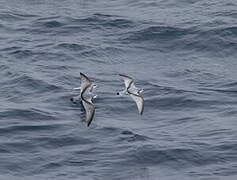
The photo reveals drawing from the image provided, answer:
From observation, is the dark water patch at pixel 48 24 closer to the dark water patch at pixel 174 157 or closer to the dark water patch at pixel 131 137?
the dark water patch at pixel 131 137

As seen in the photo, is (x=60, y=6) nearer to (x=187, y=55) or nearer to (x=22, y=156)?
(x=187, y=55)

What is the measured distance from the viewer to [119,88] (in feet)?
144

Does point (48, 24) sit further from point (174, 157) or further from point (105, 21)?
point (174, 157)

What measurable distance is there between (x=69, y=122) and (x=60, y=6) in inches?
733

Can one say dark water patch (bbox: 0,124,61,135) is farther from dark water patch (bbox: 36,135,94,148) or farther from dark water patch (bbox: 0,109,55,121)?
dark water patch (bbox: 36,135,94,148)

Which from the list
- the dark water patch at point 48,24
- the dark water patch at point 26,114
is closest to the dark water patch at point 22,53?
the dark water patch at point 48,24

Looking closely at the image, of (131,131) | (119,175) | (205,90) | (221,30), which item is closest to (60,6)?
(221,30)

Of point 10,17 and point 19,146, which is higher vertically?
point 10,17

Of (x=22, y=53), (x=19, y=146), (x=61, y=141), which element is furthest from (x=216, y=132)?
(x=22, y=53)

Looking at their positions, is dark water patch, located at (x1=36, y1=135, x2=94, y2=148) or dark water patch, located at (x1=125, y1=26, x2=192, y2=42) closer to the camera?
dark water patch, located at (x1=36, y1=135, x2=94, y2=148)

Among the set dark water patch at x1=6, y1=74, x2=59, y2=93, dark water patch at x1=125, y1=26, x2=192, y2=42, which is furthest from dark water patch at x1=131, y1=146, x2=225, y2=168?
dark water patch at x1=125, y1=26, x2=192, y2=42

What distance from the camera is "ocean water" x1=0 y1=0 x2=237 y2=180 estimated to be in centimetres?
3566

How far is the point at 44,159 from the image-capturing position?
117 feet

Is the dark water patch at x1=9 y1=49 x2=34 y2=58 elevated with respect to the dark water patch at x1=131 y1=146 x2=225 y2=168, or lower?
elevated
